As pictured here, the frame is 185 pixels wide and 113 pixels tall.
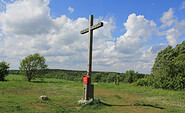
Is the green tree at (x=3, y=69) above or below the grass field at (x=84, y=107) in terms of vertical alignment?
above

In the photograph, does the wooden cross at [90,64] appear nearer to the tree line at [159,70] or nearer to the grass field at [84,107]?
the grass field at [84,107]

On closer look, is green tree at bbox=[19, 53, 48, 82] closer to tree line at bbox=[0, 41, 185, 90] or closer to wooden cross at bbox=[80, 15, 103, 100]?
tree line at bbox=[0, 41, 185, 90]

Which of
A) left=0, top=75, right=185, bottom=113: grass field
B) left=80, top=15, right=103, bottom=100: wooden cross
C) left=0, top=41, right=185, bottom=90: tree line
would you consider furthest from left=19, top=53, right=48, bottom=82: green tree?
left=80, top=15, right=103, bottom=100: wooden cross

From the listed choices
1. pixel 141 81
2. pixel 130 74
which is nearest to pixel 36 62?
pixel 141 81

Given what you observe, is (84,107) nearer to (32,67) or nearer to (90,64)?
(90,64)

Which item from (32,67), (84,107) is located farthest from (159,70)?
(32,67)

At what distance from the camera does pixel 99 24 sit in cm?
851

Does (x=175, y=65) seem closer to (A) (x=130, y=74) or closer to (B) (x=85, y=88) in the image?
(B) (x=85, y=88)

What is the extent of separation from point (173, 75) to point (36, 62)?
99.1 feet

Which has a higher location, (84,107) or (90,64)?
(90,64)

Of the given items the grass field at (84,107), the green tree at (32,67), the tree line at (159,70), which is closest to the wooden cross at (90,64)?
the grass field at (84,107)

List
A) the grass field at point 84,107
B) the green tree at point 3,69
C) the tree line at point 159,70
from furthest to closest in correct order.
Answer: the green tree at point 3,69
the tree line at point 159,70
the grass field at point 84,107

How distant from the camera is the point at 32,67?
3375 cm

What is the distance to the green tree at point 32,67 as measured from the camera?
3350cm
